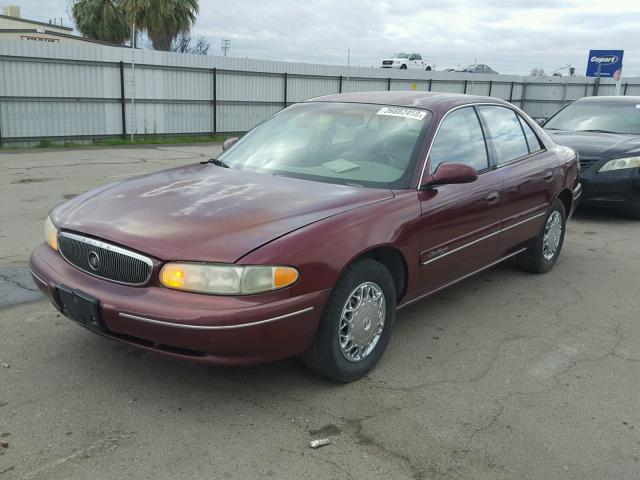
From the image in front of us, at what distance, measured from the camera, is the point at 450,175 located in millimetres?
3766

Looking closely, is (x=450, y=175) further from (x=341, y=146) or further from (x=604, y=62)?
(x=604, y=62)

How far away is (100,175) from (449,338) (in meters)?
8.45

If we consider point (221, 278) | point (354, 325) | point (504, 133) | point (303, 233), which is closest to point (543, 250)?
point (504, 133)

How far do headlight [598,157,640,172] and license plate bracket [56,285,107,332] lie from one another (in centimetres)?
699

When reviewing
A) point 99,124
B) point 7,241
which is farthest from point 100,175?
point 99,124

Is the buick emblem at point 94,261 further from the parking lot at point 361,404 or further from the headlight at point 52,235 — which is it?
the parking lot at point 361,404

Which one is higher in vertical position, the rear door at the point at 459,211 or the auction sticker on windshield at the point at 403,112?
the auction sticker on windshield at the point at 403,112

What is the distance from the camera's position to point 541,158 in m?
5.30

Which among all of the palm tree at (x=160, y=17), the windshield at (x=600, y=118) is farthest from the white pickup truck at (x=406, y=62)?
the windshield at (x=600, y=118)

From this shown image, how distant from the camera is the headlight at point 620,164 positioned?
7.86 meters

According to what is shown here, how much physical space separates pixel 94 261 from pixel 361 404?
5.18 ft

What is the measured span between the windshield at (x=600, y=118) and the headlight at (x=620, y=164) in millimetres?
1180

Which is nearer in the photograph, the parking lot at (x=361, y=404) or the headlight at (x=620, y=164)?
the parking lot at (x=361, y=404)

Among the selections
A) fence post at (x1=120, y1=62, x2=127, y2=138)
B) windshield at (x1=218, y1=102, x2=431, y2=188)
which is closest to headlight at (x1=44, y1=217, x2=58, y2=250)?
windshield at (x1=218, y1=102, x2=431, y2=188)
